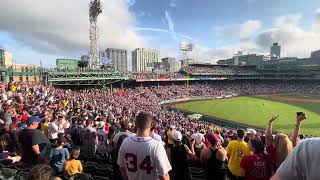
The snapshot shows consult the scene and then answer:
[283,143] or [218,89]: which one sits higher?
[283,143]

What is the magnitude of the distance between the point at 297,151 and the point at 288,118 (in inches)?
1890

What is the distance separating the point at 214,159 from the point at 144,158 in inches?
82.7

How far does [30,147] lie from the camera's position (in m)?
6.38

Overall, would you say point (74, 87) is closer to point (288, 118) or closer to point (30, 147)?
point (288, 118)

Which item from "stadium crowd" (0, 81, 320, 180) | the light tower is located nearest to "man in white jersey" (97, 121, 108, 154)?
"stadium crowd" (0, 81, 320, 180)

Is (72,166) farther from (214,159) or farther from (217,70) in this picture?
(217,70)

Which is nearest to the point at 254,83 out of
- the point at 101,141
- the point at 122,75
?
the point at 122,75

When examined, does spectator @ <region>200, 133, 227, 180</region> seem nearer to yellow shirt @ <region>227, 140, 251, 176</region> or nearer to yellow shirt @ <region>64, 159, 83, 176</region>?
yellow shirt @ <region>227, 140, 251, 176</region>

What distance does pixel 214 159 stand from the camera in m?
5.66

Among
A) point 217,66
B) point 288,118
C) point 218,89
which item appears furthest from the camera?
point 217,66

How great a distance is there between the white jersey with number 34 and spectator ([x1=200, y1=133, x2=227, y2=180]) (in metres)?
1.82

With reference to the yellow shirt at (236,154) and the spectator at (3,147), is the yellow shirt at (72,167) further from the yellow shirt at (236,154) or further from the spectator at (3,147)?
the yellow shirt at (236,154)

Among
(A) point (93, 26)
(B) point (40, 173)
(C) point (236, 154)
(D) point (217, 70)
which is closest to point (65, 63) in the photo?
(A) point (93, 26)

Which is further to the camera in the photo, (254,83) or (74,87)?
(254,83)
